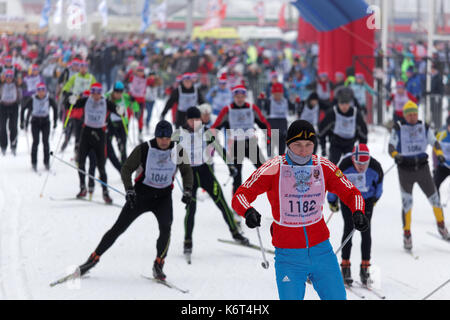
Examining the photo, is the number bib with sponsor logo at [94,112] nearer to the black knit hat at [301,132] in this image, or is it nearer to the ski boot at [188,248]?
the ski boot at [188,248]

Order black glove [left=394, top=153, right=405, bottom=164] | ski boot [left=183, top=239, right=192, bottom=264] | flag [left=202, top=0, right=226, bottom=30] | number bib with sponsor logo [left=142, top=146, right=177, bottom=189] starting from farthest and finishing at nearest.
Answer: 1. flag [left=202, top=0, right=226, bottom=30]
2. black glove [left=394, top=153, right=405, bottom=164]
3. ski boot [left=183, top=239, right=192, bottom=264]
4. number bib with sponsor logo [left=142, top=146, right=177, bottom=189]

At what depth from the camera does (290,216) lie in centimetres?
502

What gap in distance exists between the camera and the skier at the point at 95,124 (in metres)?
10.6

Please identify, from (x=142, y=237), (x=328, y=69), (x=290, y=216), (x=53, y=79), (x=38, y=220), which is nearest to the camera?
(x=290, y=216)

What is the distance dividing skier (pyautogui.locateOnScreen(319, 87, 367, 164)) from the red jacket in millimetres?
5204

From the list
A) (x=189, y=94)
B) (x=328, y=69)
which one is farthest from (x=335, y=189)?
(x=328, y=69)

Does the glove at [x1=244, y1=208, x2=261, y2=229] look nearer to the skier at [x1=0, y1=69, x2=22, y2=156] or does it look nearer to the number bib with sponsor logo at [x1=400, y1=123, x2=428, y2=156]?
the number bib with sponsor logo at [x1=400, y1=123, x2=428, y2=156]

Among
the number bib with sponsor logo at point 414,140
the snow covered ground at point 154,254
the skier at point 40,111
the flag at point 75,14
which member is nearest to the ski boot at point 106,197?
the snow covered ground at point 154,254

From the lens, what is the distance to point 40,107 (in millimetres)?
13289

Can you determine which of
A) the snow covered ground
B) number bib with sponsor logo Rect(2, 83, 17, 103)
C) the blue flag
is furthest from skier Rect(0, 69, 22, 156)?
the blue flag

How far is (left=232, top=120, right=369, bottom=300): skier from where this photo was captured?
4957mm
